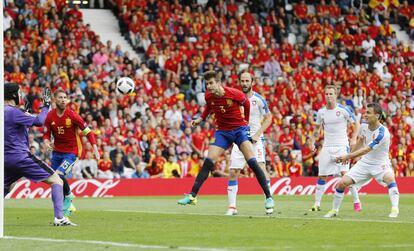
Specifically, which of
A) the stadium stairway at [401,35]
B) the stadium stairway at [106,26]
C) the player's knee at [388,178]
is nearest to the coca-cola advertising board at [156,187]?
the stadium stairway at [106,26]

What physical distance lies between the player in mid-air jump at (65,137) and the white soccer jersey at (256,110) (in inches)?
123

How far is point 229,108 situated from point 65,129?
10.4ft

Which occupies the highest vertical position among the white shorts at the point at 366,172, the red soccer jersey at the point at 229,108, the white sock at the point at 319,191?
the red soccer jersey at the point at 229,108

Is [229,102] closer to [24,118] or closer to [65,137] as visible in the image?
[65,137]

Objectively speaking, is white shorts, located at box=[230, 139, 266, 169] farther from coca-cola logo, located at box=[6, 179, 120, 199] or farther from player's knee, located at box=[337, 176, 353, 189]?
coca-cola logo, located at box=[6, 179, 120, 199]

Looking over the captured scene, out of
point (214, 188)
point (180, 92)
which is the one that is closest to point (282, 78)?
point (180, 92)

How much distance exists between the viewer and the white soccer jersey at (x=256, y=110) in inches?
792

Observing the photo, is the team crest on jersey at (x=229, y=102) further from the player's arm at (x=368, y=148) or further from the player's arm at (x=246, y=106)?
the player's arm at (x=368, y=148)

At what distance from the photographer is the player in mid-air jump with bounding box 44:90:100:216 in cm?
1883

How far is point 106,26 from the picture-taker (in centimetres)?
3941

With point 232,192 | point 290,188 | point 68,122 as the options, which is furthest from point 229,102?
point 290,188

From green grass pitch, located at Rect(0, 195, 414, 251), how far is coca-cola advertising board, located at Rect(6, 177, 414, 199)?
867 cm

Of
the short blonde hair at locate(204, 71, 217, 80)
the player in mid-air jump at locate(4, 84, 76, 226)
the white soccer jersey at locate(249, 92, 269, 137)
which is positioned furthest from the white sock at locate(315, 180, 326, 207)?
the player in mid-air jump at locate(4, 84, 76, 226)

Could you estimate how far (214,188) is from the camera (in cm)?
3116
